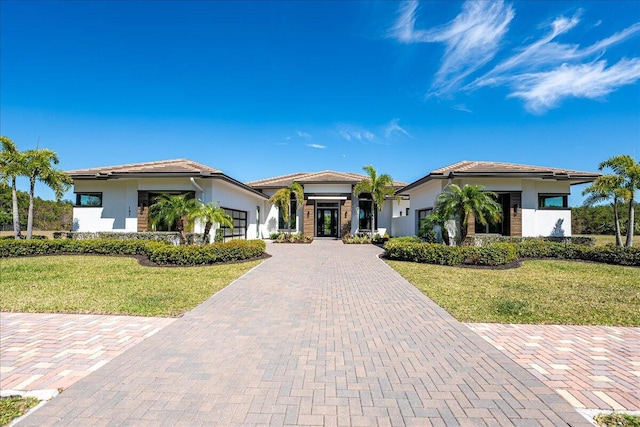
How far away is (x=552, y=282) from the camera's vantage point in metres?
9.65

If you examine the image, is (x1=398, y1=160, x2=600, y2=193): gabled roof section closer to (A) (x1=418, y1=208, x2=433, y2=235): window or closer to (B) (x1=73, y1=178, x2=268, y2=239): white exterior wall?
(A) (x1=418, y1=208, x2=433, y2=235): window

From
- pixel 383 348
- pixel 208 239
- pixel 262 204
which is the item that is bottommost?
pixel 383 348

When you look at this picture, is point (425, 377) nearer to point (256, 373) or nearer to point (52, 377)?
point (256, 373)

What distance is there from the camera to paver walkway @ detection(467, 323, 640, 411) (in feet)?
11.3

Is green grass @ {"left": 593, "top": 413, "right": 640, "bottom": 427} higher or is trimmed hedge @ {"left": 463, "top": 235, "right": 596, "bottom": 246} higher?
trimmed hedge @ {"left": 463, "top": 235, "right": 596, "bottom": 246}

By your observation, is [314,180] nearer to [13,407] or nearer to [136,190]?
[136,190]

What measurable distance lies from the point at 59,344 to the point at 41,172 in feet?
52.9

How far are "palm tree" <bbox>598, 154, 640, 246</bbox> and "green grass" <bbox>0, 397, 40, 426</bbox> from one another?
20958 millimetres

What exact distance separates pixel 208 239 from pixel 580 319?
1495 centimetres

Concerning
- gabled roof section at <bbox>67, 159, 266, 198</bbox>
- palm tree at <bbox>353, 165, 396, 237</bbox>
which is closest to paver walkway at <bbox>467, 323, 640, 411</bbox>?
gabled roof section at <bbox>67, 159, 266, 198</bbox>

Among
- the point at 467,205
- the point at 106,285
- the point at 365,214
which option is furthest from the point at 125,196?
the point at 467,205

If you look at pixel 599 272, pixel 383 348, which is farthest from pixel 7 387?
pixel 599 272

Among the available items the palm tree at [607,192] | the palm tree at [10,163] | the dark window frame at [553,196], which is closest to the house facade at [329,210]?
the dark window frame at [553,196]

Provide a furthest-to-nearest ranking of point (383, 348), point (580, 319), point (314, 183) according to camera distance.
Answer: point (314, 183), point (580, 319), point (383, 348)
